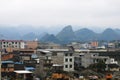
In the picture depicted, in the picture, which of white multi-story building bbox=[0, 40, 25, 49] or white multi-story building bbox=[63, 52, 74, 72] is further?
white multi-story building bbox=[0, 40, 25, 49]

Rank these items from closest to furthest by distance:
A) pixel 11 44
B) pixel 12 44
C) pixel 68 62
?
pixel 68 62 < pixel 11 44 < pixel 12 44

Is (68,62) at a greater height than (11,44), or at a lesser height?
lesser

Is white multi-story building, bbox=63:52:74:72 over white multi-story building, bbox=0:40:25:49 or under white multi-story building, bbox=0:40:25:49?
under

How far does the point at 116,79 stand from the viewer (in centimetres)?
2544

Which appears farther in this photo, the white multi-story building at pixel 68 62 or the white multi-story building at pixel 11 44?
the white multi-story building at pixel 11 44

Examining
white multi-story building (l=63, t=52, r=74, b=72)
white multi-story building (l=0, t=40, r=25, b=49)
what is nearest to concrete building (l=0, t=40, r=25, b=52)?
white multi-story building (l=0, t=40, r=25, b=49)

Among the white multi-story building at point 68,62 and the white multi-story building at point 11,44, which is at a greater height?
the white multi-story building at point 11,44

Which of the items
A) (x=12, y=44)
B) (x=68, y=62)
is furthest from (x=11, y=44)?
(x=68, y=62)

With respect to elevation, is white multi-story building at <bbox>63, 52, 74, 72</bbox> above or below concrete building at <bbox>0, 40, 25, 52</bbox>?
below

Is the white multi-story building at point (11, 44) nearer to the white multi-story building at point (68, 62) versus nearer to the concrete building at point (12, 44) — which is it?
the concrete building at point (12, 44)

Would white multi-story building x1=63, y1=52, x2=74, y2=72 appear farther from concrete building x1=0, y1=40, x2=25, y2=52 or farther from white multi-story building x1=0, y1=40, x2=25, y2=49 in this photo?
white multi-story building x1=0, y1=40, x2=25, y2=49

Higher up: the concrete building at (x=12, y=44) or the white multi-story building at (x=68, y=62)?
the concrete building at (x=12, y=44)

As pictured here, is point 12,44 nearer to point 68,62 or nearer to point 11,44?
point 11,44

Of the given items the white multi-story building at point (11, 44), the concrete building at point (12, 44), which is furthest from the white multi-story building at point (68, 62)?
the white multi-story building at point (11, 44)
